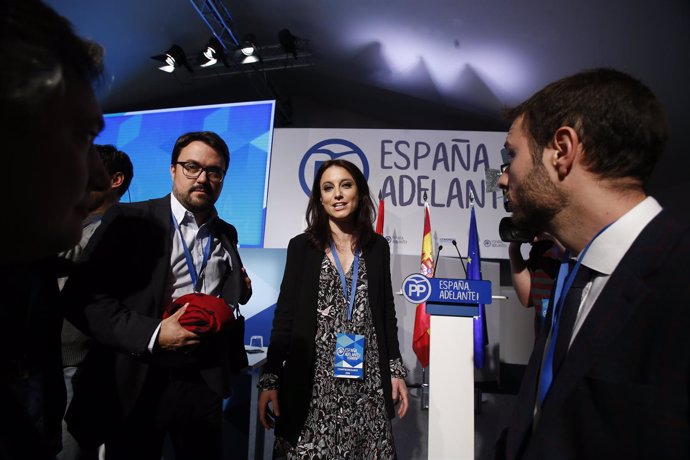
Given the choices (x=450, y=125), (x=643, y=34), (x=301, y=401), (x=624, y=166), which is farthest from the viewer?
(x=450, y=125)

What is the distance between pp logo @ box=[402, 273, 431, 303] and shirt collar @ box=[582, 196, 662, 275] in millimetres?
964

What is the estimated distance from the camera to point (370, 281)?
202 cm

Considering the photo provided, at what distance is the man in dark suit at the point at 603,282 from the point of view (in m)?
0.68

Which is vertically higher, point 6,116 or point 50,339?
point 6,116

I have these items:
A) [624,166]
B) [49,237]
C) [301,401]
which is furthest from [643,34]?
[49,237]

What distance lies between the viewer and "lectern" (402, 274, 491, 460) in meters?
1.77

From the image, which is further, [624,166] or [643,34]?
[643,34]

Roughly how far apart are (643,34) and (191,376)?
4.64 m

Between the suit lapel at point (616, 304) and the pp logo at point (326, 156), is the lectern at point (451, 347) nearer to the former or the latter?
the suit lapel at point (616, 304)

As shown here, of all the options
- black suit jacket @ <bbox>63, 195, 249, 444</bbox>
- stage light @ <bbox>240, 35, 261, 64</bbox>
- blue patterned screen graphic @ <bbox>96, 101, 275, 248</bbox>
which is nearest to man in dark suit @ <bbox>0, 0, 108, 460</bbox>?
black suit jacket @ <bbox>63, 195, 249, 444</bbox>

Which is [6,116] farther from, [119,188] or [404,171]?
[404,171]

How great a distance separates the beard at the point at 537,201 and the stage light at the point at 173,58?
237 inches

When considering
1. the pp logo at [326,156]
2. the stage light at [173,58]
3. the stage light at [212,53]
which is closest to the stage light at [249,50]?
the stage light at [212,53]

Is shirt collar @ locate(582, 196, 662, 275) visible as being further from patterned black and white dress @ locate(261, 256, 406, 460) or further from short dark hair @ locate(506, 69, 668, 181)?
patterned black and white dress @ locate(261, 256, 406, 460)
